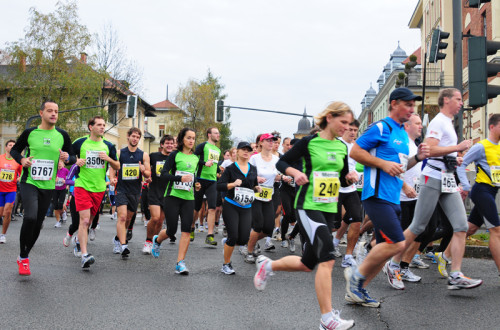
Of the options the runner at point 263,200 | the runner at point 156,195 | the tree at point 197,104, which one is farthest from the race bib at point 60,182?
the tree at point 197,104

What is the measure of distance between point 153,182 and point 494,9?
22226mm

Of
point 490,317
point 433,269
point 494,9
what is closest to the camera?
point 490,317

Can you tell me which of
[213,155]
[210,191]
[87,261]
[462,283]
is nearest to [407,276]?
[462,283]

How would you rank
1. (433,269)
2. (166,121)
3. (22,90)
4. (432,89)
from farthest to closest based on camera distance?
(166,121) → (432,89) → (22,90) → (433,269)

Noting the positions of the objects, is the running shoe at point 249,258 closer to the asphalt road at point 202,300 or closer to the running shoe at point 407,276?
the asphalt road at point 202,300

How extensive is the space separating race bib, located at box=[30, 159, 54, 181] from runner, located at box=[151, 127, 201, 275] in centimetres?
147

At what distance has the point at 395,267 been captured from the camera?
22.1ft

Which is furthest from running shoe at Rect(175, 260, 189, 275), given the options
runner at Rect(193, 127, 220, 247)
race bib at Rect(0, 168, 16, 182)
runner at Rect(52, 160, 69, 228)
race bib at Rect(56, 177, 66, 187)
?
race bib at Rect(56, 177, 66, 187)

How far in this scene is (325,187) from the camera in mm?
5078

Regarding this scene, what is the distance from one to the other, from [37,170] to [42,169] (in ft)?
0.21

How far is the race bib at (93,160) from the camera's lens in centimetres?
834

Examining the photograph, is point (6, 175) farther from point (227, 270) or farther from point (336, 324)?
point (336, 324)

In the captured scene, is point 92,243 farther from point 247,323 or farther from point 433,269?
point 247,323

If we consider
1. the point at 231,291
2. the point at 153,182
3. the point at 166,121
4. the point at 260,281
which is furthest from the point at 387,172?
the point at 166,121
